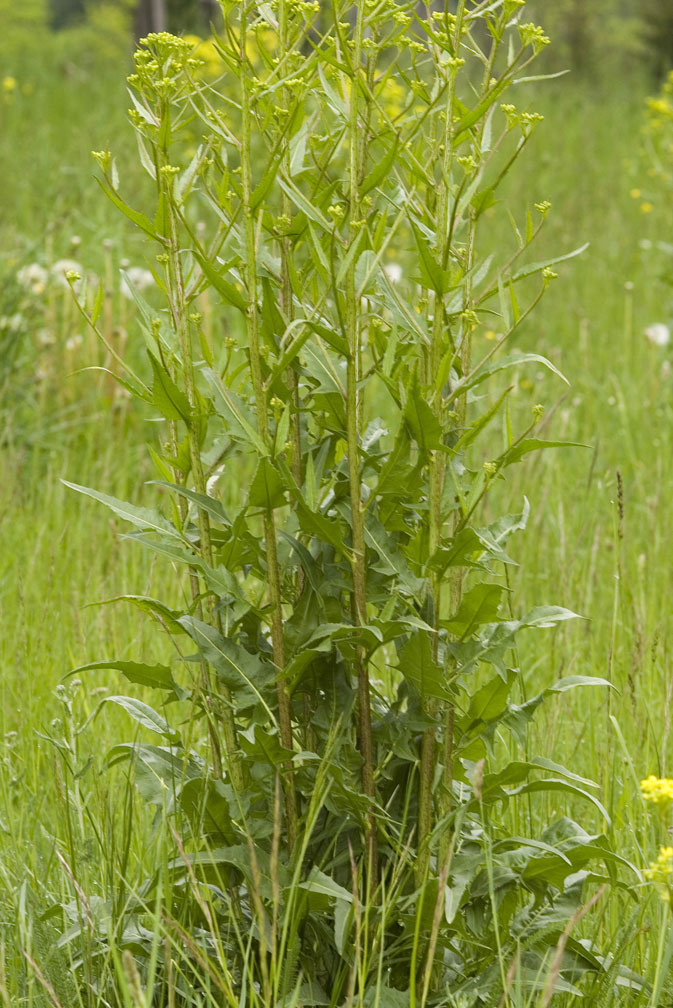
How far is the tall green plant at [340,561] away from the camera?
4.11 ft

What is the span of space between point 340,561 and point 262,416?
22cm

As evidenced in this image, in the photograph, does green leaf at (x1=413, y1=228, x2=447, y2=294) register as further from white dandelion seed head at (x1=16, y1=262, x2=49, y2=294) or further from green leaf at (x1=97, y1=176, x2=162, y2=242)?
white dandelion seed head at (x1=16, y1=262, x2=49, y2=294)

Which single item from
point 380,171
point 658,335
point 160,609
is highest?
point 658,335

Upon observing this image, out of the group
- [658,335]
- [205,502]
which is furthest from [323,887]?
[658,335]

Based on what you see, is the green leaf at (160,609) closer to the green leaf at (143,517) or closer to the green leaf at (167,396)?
the green leaf at (143,517)

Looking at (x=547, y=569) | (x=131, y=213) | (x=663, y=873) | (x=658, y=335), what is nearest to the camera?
(x=663, y=873)

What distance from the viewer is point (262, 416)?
Answer: 1.28 meters

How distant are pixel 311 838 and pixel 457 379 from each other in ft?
1.88

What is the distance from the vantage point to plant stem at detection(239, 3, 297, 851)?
4.09 ft

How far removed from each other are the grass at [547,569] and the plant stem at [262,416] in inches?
9.7

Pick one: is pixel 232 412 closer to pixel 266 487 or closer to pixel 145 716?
pixel 266 487

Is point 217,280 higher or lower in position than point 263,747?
higher

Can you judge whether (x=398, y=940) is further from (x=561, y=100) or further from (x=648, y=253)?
(x=561, y=100)

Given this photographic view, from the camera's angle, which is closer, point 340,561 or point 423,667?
point 423,667
